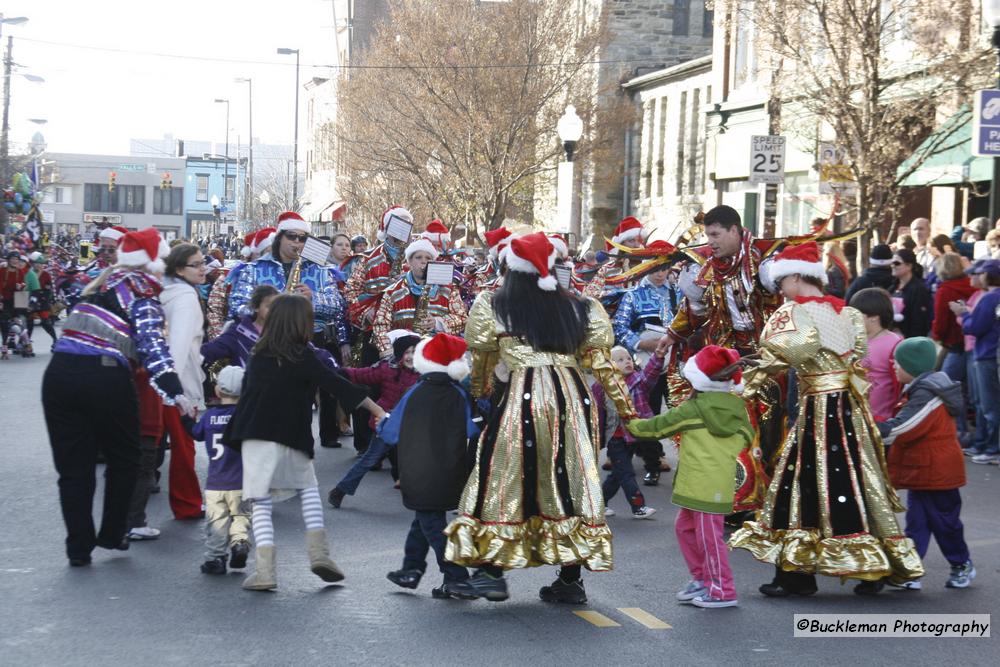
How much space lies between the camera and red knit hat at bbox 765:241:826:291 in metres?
7.62

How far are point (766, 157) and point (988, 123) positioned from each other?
183 inches

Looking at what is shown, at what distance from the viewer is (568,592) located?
722 centimetres

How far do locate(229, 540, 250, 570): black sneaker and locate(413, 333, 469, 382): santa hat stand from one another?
1494 mm

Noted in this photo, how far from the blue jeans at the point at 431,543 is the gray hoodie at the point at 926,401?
241 centimetres

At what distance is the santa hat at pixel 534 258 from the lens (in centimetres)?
708

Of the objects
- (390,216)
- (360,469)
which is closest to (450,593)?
(360,469)

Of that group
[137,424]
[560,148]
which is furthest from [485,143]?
[137,424]

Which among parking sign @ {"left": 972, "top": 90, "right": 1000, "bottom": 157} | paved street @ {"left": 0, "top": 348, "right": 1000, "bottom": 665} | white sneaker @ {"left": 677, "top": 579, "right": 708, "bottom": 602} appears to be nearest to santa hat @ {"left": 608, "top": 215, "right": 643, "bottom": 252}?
parking sign @ {"left": 972, "top": 90, "right": 1000, "bottom": 157}

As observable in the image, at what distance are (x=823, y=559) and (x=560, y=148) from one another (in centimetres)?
2754

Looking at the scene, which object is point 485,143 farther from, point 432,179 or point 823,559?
point 823,559

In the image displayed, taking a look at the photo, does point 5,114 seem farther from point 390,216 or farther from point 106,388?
point 106,388

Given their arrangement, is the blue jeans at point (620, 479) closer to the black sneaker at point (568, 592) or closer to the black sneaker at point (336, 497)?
the black sneaker at point (336, 497)

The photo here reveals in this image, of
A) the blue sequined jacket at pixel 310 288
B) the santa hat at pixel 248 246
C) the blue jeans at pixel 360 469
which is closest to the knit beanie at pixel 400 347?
the blue jeans at pixel 360 469

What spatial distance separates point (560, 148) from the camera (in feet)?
112
